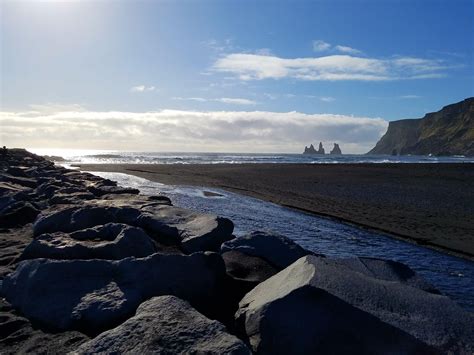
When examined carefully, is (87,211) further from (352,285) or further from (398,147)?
(398,147)

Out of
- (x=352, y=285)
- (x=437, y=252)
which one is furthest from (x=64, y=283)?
(x=437, y=252)

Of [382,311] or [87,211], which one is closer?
[382,311]

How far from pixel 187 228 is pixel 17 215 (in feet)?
15.3

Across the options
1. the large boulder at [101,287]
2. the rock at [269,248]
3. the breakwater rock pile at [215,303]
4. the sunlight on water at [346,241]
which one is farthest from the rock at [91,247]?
the sunlight on water at [346,241]

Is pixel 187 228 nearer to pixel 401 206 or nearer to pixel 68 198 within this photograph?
pixel 68 198

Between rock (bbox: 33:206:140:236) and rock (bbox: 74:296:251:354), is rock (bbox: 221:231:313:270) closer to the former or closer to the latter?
rock (bbox: 74:296:251:354)

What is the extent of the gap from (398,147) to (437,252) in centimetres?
18223

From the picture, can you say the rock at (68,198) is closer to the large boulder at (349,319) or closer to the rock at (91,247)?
the rock at (91,247)

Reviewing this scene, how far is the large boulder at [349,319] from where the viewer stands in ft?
10.9

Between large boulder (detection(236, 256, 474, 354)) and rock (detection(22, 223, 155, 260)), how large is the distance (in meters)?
2.54

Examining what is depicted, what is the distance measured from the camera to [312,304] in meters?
3.56

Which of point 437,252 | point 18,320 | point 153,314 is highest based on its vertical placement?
point 153,314

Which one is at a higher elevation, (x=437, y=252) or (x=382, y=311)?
(x=382, y=311)

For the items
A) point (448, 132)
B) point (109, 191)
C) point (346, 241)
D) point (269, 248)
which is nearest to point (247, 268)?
point (269, 248)
